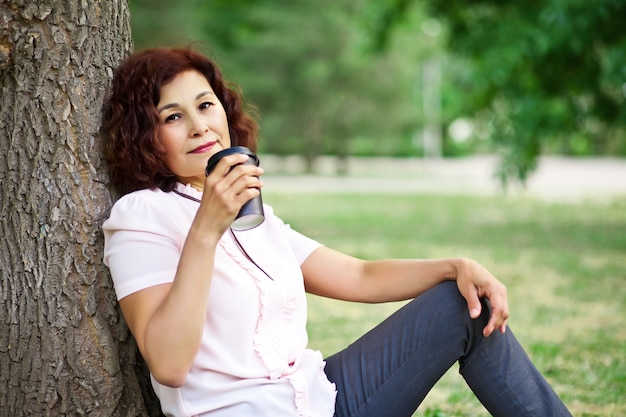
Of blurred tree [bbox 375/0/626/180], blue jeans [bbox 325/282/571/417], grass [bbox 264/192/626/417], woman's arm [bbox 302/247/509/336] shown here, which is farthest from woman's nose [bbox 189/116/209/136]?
blurred tree [bbox 375/0/626/180]

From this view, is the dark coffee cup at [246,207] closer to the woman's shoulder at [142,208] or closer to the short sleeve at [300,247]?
the woman's shoulder at [142,208]

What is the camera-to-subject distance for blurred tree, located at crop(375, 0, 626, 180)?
410 inches

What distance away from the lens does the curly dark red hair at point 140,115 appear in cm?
250

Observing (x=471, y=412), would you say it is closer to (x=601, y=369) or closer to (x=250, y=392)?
(x=601, y=369)

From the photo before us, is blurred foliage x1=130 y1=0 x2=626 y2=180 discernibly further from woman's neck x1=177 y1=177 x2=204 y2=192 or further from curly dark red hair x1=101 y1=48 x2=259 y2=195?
woman's neck x1=177 y1=177 x2=204 y2=192

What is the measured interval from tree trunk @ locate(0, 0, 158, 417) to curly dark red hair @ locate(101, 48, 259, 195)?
0.08 m

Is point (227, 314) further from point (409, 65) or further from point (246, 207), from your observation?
point (409, 65)

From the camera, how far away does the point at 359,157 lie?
43.1 m

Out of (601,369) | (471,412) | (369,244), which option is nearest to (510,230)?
(369,244)

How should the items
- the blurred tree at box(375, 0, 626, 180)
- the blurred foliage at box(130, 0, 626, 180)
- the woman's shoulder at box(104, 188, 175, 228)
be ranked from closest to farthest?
the woman's shoulder at box(104, 188, 175, 228) → the blurred tree at box(375, 0, 626, 180) → the blurred foliage at box(130, 0, 626, 180)

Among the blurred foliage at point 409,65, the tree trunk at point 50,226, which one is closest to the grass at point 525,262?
the blurred foliage at point 409,65

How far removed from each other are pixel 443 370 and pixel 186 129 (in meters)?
1.03

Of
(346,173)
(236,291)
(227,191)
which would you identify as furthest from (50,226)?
(346,173)

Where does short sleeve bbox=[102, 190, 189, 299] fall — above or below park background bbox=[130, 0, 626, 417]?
above
